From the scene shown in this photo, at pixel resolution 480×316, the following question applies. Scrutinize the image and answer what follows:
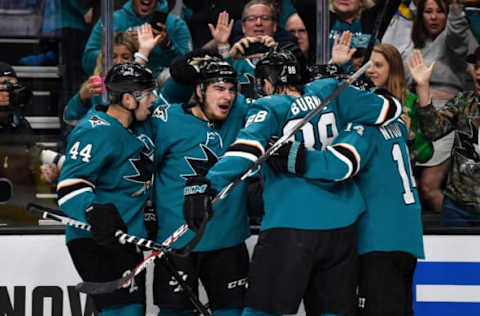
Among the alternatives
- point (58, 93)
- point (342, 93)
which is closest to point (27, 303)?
point (58, 93)

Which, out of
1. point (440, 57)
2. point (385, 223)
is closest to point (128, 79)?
point (385, 223)

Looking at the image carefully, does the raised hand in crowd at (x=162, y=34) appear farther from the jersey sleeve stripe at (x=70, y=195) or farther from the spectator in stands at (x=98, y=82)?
the jersey sleeve stripe at (x=70, y=195)

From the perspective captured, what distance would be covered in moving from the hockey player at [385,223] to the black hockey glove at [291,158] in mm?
58

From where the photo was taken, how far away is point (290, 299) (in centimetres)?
386

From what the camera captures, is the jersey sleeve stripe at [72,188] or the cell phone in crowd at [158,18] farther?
the cell phone in crowd at [158,18]

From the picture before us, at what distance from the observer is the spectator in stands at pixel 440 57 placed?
479 centimetres

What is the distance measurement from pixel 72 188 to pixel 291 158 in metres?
0.83

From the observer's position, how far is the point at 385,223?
4.04 metres

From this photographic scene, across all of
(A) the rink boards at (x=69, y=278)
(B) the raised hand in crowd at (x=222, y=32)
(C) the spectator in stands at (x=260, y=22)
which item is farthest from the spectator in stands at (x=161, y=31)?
(A) the rink boards at (x=69, y=278)

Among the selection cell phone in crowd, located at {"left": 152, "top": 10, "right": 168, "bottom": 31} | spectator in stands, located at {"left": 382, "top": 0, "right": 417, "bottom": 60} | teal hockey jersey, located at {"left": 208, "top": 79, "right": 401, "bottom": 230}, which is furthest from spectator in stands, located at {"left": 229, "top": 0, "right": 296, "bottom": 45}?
teal hockey jersey, located at {"left": 208, "top": 79, "right": 401, "bottom": 230}

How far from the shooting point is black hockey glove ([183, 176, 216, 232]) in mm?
3758

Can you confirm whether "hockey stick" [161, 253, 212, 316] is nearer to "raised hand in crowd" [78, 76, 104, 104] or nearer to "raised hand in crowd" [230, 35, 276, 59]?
"raised hand in crowd" [78, 76, 104, 104]

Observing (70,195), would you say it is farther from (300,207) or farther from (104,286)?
(300,207)

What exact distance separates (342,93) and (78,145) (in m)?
0.97
